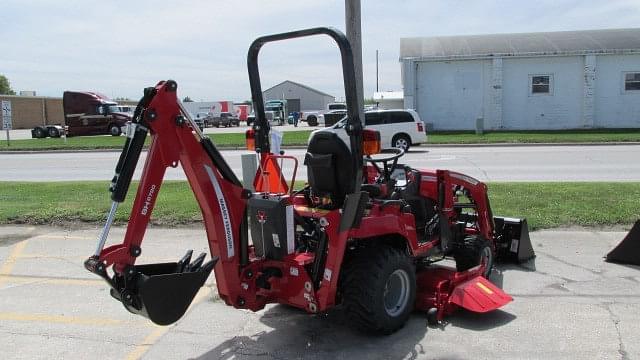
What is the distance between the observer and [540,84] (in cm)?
3206

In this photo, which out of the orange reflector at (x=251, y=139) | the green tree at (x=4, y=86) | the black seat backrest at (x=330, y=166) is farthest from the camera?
the green tree at (x=4, y=86)

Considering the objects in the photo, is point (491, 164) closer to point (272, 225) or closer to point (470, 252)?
point (470, 252)

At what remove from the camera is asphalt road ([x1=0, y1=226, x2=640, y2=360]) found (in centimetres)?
432

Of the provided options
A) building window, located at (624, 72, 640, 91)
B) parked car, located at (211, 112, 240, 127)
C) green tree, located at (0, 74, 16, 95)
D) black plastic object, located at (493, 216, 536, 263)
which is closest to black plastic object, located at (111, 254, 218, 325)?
black plastic object, located at (493, 216, 536, 263)

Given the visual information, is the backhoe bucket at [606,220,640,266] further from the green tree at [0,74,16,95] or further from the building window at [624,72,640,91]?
the green tree at [0,74,16,95]

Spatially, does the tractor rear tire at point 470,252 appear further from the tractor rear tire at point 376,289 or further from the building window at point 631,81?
the building window at point 631,81

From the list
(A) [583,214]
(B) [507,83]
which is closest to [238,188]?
(A) [583,214]

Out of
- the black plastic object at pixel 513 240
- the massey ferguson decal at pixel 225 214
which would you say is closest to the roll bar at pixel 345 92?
the massey ferguson decal at pixel 225 214

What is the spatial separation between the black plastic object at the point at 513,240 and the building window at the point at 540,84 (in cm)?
2760

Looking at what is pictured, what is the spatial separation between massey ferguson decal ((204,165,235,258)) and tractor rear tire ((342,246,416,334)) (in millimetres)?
896

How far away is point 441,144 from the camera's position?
2467cm

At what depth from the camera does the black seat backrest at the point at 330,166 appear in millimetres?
4316

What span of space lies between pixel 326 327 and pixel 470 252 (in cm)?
172

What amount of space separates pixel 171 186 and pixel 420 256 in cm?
823
